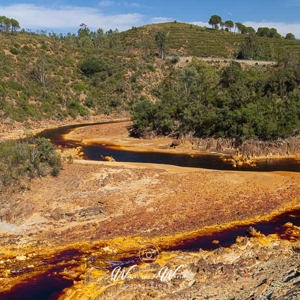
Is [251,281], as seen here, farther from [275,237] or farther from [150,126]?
[150,126]

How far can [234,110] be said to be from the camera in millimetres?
46812

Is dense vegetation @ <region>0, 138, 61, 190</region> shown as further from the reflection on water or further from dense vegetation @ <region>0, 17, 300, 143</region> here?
dense vegetation @ <region>0, 17, 300, 143</region>

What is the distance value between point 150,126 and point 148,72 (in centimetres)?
3979

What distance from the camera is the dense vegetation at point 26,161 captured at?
1137 inches

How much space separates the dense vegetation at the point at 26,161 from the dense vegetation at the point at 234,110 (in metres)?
18.9

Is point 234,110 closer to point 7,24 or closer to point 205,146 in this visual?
point 205,146

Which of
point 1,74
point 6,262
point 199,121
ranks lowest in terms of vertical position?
point 6,262

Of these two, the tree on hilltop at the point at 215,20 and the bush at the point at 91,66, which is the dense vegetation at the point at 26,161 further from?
the tree on hilltop at the point at 215,20

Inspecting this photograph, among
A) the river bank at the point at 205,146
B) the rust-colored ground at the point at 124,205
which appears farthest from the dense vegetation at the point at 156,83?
the rust-colored ground at the point at 124,205

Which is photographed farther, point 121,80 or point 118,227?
point 121,80

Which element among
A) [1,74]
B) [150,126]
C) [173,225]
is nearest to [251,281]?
[173,225]

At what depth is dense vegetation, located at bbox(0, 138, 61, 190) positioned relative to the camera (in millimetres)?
28878

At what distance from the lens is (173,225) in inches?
943

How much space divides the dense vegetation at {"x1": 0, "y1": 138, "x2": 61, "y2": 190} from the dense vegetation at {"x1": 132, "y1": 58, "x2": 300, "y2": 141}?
18886 mm
